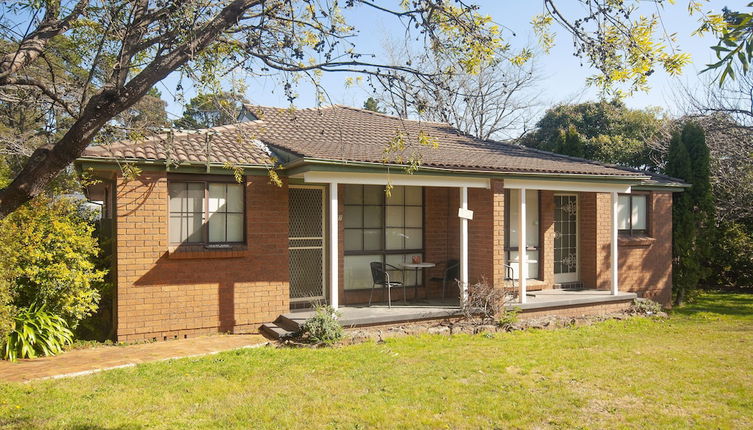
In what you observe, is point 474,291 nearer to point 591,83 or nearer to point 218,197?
point 218,197

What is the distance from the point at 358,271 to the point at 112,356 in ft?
16.0

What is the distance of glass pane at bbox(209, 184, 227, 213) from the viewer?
9.52 metres

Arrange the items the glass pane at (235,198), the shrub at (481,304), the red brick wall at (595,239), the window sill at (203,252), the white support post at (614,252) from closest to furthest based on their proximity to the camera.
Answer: the window sill at (203,252) → the glass pane at (235,198) → the shrub at (481,304) → the white support post at (614,252) → the red brick wall at (595,239)

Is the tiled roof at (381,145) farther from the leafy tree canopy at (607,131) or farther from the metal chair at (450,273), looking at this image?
the leafy tree canopy at (607,131)

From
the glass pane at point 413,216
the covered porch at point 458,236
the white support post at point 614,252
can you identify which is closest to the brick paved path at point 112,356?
the covered porch at point 458,236

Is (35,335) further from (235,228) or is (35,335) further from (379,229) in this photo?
(379,229)

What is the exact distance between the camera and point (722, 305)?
1464 centimetres

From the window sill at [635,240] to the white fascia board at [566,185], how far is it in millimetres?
1694

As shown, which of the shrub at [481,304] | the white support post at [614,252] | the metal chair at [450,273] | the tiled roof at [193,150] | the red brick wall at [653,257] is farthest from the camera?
the red brick wall at [653,257]

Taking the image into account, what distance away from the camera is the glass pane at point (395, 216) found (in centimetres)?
1164

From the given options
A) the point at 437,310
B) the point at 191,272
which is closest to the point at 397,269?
the point at 437,310

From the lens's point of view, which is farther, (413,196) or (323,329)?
(413,196)

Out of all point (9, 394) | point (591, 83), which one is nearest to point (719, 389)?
point (591, 83)

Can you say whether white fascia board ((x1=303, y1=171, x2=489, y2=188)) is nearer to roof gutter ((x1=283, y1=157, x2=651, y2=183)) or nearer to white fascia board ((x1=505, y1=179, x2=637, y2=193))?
roof gutter ((x1=283, y1=157, x2=651, y2=183))
